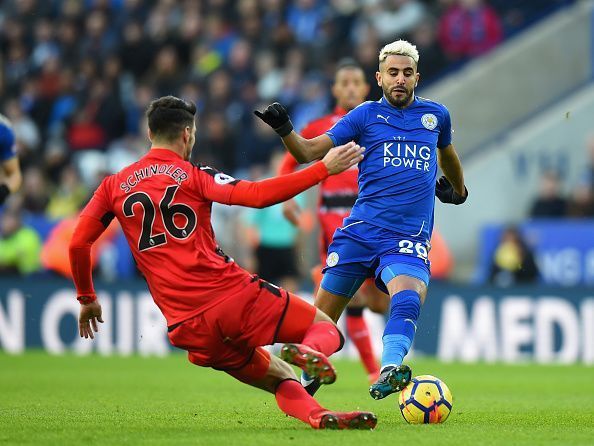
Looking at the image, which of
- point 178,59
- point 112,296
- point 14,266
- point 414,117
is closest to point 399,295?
point 414,117

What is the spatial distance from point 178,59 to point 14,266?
5159 mm

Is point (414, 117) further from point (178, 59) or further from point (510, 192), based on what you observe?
point (178, 59)

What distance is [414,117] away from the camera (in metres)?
8.24

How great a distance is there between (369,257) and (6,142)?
12.6 feet

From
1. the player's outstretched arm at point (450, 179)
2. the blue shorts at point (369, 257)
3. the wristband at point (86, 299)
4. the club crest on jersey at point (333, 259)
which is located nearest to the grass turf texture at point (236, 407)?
the wristband at point (86, 299)

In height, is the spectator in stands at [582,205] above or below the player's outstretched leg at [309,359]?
above

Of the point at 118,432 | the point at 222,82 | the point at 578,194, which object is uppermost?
the point at 222,82

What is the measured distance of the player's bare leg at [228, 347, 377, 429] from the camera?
7000mm

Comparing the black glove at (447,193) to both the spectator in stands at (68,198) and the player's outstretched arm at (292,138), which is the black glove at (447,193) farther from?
the spectator in stands at (68,198)

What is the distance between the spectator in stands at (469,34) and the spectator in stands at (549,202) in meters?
3.17

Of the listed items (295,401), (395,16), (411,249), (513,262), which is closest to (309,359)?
(295,401)

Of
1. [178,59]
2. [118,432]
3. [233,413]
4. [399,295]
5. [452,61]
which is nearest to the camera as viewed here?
[118,432]

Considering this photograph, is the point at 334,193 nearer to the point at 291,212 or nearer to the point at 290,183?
the point at 291,212

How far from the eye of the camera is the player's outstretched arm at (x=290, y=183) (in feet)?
21.9
